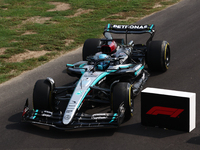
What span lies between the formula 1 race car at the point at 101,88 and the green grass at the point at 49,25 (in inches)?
125

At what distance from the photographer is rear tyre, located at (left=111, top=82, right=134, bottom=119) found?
8.28 metres

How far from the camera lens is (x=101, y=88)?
870 centimetres

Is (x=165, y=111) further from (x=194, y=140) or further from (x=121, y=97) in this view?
(x=121, y=97)

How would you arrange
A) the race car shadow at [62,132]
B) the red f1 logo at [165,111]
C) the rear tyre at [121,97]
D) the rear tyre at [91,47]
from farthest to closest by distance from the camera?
the rear tyre at [91,47], the rear tyre at [121,97], the race car shadow at [62,132], the red f1 logo at [165,111]

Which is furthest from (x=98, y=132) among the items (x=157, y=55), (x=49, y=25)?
(x=49, y=25)

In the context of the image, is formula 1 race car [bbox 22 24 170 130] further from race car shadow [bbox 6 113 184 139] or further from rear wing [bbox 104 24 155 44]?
race car shadow [bbox 6 113 184 139]

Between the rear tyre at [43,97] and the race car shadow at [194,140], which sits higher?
the rear tyre at [43,97]

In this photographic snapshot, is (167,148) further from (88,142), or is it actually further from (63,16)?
(63,16)

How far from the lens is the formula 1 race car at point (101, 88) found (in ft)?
26.4

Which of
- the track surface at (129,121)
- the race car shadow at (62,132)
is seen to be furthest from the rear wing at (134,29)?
the race car shadow at (62,132)

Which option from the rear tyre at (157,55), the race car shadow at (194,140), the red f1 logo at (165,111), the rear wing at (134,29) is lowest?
the race car shadow at (194,140)

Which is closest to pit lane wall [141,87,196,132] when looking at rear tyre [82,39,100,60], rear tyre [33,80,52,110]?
rear tyre [33,80,52,110]

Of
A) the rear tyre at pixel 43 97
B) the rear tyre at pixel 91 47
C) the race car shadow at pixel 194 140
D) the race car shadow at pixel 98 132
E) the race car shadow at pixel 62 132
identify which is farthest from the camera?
the rear tyre at pixel 91 47

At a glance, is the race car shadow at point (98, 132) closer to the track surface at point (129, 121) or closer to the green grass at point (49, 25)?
the track surface at point (129, 121)
